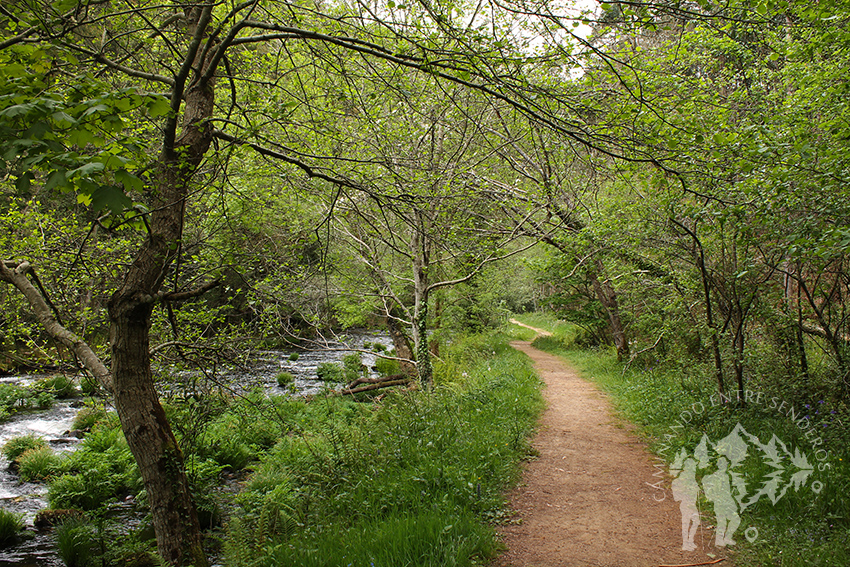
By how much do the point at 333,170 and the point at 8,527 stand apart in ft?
22.0

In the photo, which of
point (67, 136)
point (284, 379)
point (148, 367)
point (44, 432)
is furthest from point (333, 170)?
point (284, 379)

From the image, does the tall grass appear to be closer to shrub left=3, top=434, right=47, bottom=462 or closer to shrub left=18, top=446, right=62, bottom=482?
shrub left=18, top=446, right=62, bottom=482

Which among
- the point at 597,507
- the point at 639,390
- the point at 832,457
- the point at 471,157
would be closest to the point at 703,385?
the point at 639,390

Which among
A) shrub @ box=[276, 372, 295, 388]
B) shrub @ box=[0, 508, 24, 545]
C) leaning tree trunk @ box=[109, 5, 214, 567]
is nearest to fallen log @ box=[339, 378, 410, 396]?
shrub @ box=[276, 372, 295, 388]

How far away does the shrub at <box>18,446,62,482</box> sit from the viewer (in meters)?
7.84

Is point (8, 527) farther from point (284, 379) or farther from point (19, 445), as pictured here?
point (284, 379)

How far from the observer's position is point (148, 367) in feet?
13.6

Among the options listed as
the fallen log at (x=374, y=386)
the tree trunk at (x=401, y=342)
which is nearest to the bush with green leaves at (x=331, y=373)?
the fallen log at (x=374, y=386)

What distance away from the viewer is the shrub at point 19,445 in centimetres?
862

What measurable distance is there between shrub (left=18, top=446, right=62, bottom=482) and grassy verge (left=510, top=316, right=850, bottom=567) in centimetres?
980

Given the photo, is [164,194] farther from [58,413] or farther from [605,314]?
[605,314]

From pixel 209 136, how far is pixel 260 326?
3152 millimetres

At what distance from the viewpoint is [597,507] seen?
4680 millimetres

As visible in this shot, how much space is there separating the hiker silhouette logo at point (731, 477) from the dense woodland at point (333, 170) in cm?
48
